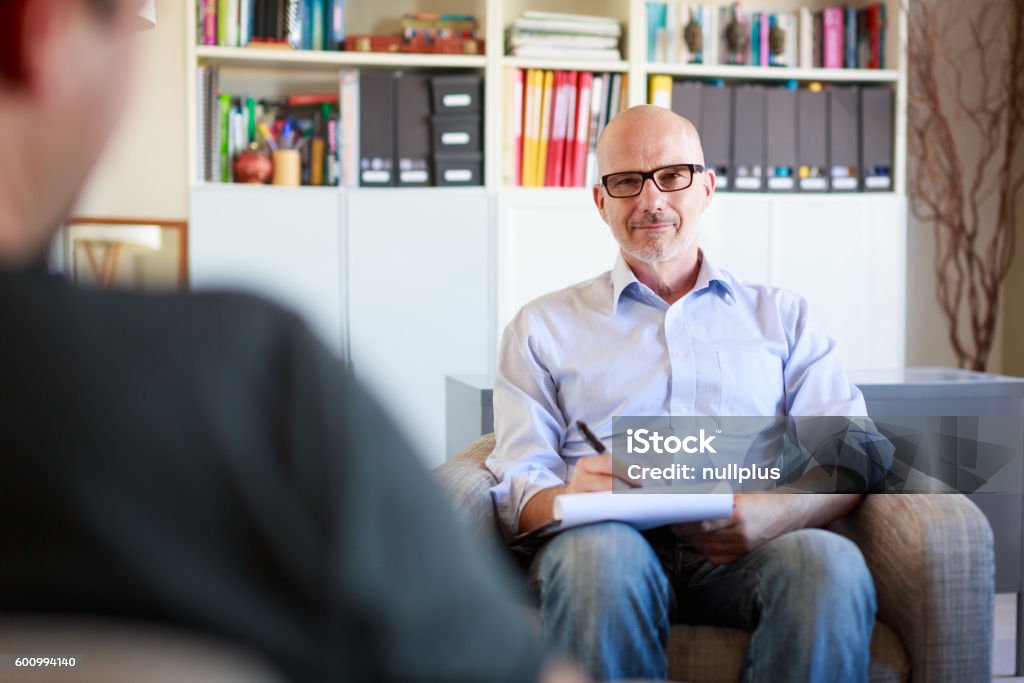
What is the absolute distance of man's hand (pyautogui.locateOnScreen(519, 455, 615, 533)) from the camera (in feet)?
5.28

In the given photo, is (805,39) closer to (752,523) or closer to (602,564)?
(752,523)

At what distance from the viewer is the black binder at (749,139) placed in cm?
365

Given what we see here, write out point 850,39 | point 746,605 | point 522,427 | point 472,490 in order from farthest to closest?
point 850,39
point 522,427
point 472,490
point 746,605

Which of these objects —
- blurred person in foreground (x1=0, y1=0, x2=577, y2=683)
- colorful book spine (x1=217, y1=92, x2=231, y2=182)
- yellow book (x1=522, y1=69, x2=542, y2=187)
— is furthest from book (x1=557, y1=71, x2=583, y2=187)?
blurred person in foreground (x1=0, y1=0, x2=577, y2=683)

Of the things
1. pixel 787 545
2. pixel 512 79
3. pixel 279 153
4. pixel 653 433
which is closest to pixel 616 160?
pixel 653 433

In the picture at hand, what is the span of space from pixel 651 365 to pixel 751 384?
0.18 m

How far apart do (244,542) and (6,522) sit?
74mm

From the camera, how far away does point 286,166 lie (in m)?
3.56

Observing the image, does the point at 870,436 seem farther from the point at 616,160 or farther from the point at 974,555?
the point at 616,160

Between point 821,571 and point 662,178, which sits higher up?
point 662,178

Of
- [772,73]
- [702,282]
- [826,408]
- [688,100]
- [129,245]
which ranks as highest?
[772,73]

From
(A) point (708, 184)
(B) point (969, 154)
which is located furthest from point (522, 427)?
(B) point (969, 154)

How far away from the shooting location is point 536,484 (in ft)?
5.59

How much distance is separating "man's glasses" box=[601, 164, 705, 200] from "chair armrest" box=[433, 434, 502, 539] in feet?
2.00
